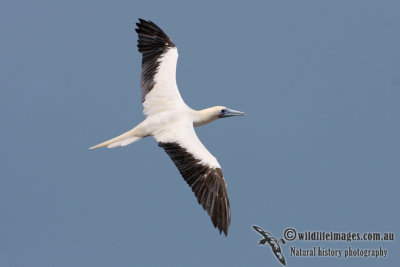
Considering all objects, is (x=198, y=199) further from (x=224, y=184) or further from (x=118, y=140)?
(x=118, y=140)

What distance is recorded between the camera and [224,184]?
15648 millimetres

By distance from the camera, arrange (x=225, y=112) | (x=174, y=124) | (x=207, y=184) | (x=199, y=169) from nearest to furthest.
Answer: (x=207, y=184)
(x=199, y=169)
(x=174, y=124)
(x=225, y=112)

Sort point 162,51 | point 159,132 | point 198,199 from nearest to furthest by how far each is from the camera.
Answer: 1. point 198,199
2. point 159,132
3. point 162,51

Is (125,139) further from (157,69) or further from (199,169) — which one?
(157,69)

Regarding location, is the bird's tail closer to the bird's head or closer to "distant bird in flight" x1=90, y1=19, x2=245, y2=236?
"distant bird in flight" x1=90, y1=19, x2=245, y2=236

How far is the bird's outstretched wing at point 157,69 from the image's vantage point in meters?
18.0

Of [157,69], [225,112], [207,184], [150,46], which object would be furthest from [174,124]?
[150,46]

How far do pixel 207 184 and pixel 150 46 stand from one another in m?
5.39

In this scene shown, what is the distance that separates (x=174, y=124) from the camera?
17062mm

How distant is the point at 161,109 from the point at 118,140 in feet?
4.43

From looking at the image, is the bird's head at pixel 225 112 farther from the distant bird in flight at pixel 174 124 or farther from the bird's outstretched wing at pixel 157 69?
the bird's outstretched wing at pixel 157 69

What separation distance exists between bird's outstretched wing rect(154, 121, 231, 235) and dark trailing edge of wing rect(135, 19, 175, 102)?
2283mm

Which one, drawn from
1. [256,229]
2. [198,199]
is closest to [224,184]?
[198,199]

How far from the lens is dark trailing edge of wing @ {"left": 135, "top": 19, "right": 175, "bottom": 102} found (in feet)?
61.7
